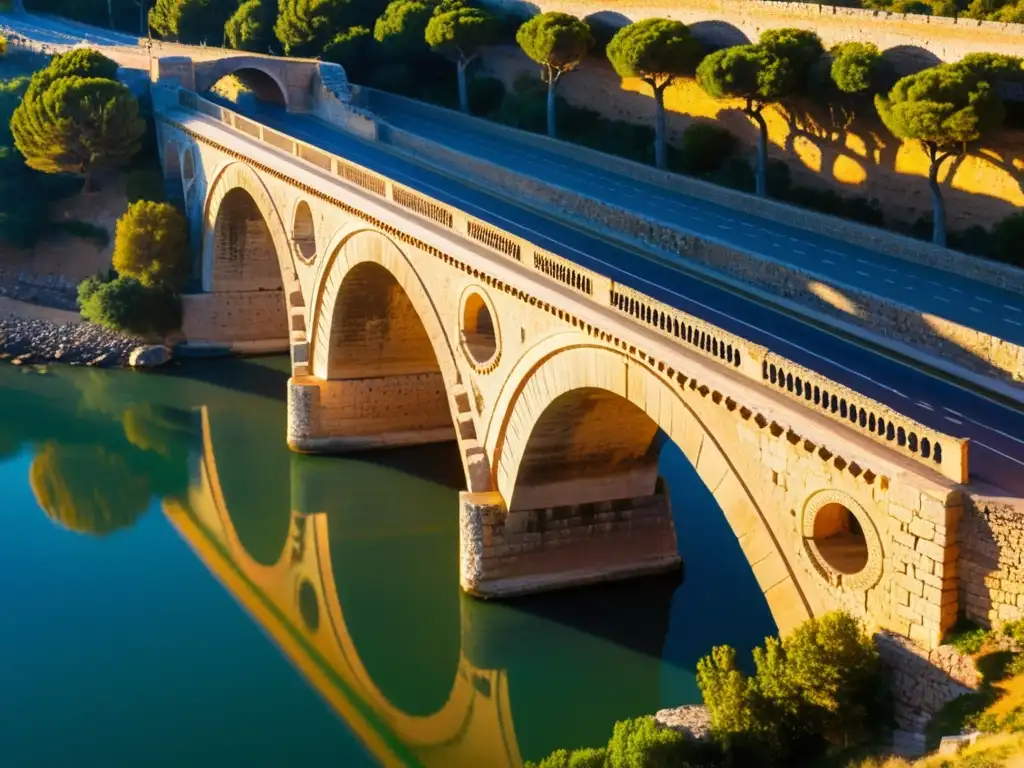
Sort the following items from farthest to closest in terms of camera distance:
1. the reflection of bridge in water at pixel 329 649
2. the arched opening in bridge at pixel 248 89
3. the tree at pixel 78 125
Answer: the arched opening in bridge at pixel 248 89 → the tree at pixel 78 125 → the reflection of bridge in water at pixel 329 649

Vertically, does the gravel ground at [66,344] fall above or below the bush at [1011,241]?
below

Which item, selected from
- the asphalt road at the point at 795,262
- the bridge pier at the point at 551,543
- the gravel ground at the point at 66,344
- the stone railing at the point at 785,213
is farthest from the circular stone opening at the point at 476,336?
the gravel ground at the point at 66,344

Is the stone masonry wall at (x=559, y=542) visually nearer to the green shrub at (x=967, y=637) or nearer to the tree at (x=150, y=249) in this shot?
the green shrub at (x=967, y=637)

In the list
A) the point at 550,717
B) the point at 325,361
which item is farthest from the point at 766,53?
the point at 550,717

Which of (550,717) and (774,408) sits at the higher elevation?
(774,408)

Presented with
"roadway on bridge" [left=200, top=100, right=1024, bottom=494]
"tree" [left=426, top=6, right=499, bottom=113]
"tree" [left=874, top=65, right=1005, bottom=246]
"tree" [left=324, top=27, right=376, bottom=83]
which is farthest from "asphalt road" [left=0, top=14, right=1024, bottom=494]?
"tree" [left=324, top=27, right=376, bottom=83]

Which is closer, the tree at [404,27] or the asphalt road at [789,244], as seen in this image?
the asphalt road at [789,244]

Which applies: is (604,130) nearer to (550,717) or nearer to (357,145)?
(357,145)
